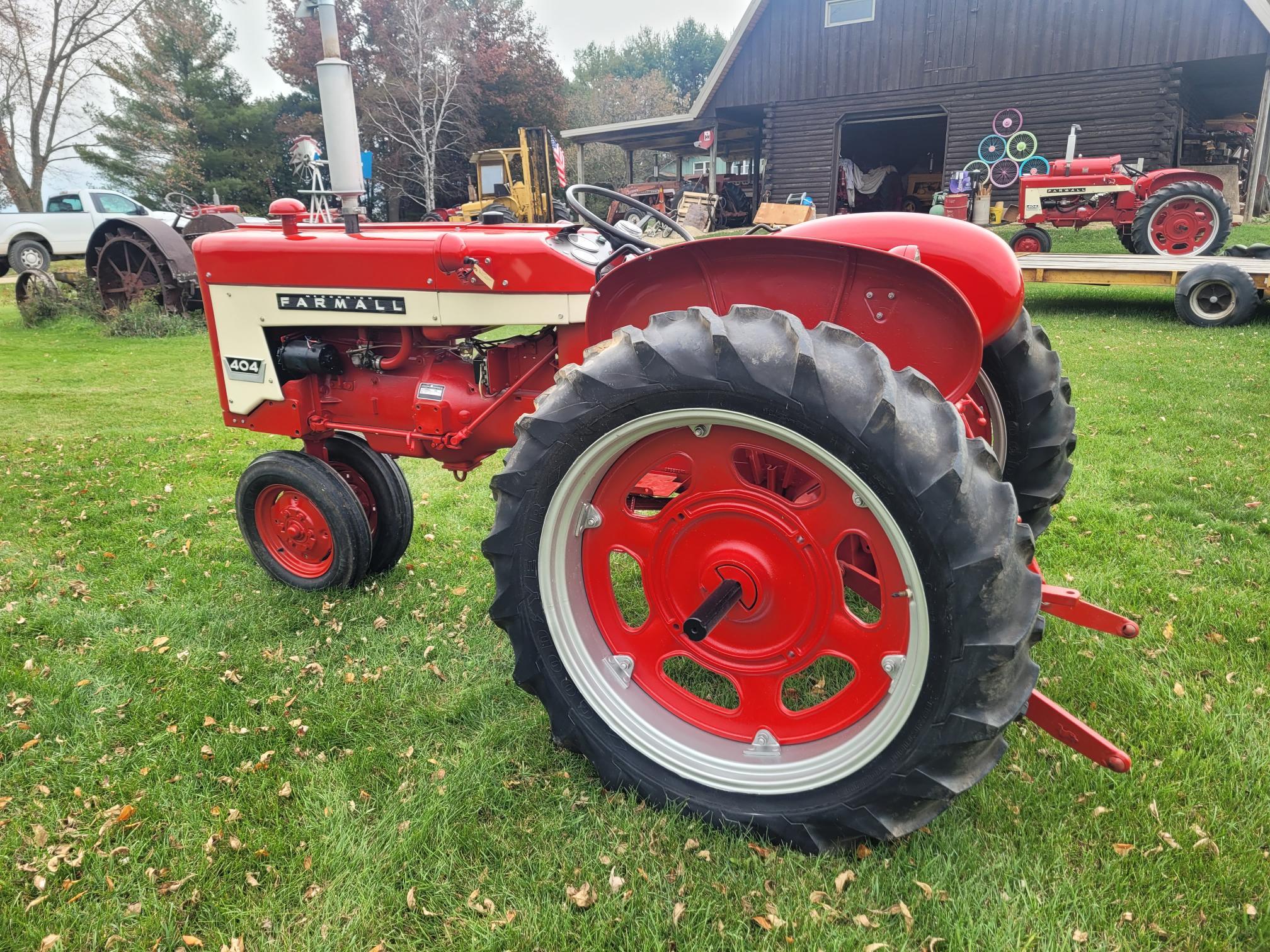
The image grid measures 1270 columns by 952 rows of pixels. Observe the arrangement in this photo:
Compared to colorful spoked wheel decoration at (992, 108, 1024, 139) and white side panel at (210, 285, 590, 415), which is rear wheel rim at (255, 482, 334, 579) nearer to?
white side panel at (210, 285, 590, 415)

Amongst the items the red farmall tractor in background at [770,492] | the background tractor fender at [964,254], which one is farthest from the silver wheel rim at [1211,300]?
the background tractor fender at [964,254]

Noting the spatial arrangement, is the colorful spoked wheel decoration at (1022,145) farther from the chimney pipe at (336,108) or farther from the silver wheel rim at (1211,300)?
the chimney pipe at (336,108)

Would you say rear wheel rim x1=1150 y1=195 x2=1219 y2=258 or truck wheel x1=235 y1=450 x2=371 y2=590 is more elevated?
rear wheel rim x1=1150 y1=195 x2=1219 y2=258

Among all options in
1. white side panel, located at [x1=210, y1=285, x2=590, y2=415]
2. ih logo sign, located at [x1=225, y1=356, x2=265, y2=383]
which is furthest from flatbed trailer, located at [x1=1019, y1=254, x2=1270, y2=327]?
ih logo sign, located at [x1=225, y1=356, x2=265, y2=383]

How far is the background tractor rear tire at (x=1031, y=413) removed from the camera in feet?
7.84

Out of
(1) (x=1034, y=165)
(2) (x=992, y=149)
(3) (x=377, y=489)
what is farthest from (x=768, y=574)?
(2) (x=992, y=149)

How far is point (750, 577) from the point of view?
1780 millimetres

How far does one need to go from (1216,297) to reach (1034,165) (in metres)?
8.76

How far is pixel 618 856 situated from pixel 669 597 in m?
0.58

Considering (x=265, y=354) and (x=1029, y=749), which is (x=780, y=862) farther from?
(x=265, y=354)

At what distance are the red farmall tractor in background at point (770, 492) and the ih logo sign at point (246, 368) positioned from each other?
1.55 ft

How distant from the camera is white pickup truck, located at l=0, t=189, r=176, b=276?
1489 cm

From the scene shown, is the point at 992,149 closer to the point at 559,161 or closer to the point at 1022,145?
the point at 1022,145

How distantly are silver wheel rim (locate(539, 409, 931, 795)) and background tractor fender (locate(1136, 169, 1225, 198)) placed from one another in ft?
39.7
